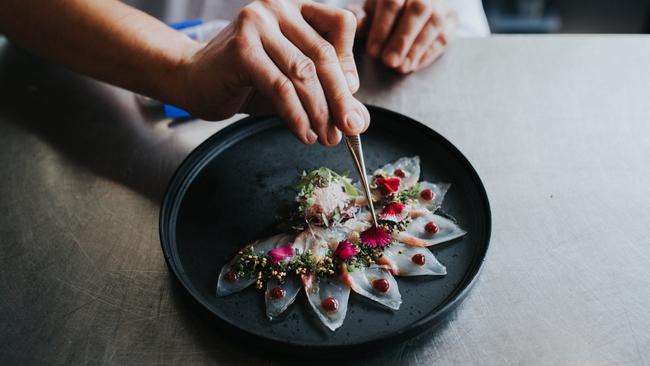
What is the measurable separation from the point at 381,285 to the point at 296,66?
447 millimetres

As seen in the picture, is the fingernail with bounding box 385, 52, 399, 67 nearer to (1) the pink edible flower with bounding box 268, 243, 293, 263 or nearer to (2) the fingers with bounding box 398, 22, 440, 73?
(2) the fingers with bounding box 398, 22, 440, 73

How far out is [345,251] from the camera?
1.12 m

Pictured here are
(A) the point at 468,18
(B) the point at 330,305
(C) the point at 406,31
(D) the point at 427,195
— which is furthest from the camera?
(A) the point at 468,18

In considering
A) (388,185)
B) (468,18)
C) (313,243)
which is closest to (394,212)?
(388,185)

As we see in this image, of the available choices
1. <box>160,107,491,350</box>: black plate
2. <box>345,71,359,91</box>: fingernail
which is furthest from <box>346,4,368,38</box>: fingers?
<box>345,71,359,91</box>: fingernail

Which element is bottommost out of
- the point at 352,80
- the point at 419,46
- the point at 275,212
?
the point at 275,212

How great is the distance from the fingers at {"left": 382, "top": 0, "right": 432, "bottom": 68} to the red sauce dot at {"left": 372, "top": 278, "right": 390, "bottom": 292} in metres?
0.76

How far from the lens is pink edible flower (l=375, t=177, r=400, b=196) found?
125cm

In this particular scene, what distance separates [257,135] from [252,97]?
3.7 inches

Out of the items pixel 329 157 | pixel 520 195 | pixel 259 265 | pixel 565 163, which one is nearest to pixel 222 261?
pixel 259 265

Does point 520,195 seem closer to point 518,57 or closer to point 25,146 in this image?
point 518,57

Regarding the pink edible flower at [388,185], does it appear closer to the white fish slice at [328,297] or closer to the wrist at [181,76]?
the white fish slice at [328,297]

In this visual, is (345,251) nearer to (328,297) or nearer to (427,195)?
(328,297)

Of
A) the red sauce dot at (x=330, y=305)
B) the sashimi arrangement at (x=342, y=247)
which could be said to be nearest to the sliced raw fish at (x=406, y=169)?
the sashimi arrangement at (x=342, y=247)
